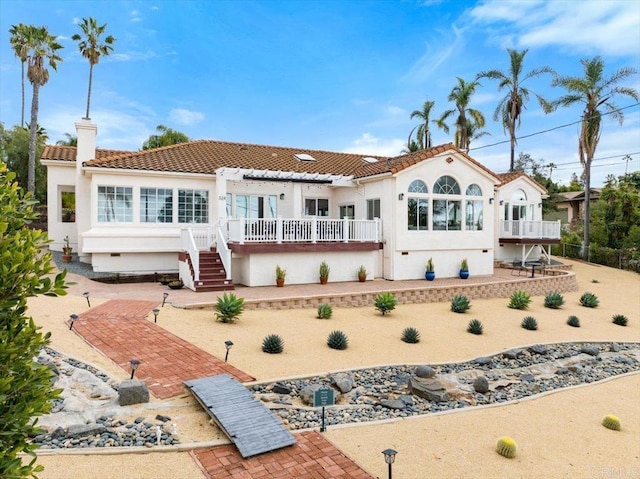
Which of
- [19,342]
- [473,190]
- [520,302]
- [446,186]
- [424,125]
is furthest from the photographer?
[424,125]

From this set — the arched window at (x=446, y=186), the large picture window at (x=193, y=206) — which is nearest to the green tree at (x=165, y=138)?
the large picture window at (x=193, y=206)

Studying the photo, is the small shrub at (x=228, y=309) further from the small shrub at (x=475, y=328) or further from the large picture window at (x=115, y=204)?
the large picture window at (x=115, y=204)

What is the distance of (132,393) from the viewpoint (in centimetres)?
605

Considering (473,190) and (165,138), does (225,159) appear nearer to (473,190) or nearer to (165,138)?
(473,190)

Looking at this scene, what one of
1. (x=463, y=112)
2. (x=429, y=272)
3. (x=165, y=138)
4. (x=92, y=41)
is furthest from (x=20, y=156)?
(x=463, y=112)

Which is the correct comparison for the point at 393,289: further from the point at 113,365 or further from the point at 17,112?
the point at 17,112

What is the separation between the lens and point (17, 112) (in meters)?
48.6

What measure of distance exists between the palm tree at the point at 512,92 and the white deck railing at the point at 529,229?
11011 mm

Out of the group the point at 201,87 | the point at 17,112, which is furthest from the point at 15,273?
the point at 17,112

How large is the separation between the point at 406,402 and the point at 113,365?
532 centimetres

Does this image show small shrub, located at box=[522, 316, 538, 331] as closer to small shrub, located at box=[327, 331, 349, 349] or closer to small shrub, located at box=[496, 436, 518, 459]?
small shrub, located at box=[327, 331, 349, 349]

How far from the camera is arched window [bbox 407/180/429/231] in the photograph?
18656mm

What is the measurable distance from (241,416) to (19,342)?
12.0 ft

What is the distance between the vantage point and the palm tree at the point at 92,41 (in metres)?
30.4
